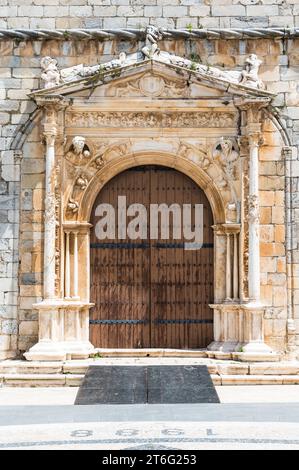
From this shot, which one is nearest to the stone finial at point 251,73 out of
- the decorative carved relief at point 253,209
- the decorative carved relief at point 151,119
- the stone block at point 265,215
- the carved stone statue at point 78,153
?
the decorative carved relief at point 151,119

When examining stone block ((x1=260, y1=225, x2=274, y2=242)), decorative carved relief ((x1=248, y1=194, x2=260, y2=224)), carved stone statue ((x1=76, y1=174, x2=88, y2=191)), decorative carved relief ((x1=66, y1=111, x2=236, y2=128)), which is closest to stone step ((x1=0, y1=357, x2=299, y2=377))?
stone block ((x1=260, y1=225, x2=274, y2=242))

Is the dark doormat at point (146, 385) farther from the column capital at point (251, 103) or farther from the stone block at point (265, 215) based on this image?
the column capital at point (251, 103)

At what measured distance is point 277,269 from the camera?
11.4 m

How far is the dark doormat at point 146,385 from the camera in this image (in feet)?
30.5

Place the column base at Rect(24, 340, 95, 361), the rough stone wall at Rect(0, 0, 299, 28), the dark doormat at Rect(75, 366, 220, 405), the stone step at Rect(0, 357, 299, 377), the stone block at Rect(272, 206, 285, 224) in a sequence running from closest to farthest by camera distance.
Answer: the dark doormat at Rect(75, 366, 220, 405), the stone step at Rect(0, 357, 299, 377), the column base at Rect(24, 340, 95, 361), the stone block at Rect(272, 206, 285, 224), the rough stone wall at Rect(0, 0, 299, 28)

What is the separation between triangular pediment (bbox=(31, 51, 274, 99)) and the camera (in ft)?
37.3

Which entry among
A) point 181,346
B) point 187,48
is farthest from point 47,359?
point 187,48

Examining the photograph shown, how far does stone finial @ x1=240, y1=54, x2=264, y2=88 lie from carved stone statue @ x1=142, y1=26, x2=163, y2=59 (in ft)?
4.18

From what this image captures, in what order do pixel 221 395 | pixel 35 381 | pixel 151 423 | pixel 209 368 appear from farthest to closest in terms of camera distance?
pixel 209 368, pixel 35 381, pixel 221 395, pixel 151 423

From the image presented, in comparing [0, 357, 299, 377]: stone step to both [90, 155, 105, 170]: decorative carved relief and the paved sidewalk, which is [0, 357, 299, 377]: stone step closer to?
the paved sidewalk

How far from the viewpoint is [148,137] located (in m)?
11.6

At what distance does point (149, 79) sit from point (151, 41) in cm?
54

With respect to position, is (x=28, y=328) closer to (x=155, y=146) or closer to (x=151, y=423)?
(x=155, y=146)

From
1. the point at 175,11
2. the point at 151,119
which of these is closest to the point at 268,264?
the point at 151,119
